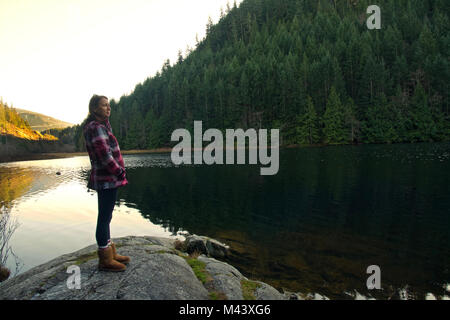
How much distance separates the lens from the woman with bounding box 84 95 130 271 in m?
4.68

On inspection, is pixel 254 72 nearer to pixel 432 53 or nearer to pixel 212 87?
pixel 212 87

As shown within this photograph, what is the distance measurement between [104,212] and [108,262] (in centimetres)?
113

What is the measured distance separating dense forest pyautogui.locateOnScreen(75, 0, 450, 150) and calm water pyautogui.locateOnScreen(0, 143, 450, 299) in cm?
5817

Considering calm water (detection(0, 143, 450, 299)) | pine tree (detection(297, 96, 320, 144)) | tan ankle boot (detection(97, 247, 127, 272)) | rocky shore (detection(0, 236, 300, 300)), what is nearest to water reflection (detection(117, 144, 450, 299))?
calm water (detection(0, 143, 450, 299))

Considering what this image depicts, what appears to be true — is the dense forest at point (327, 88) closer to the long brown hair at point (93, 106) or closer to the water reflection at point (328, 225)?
the water reflection at point (328, 225)

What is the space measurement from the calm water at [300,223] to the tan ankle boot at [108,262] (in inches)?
201

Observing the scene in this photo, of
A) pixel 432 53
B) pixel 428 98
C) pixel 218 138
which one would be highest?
pixel 432 53

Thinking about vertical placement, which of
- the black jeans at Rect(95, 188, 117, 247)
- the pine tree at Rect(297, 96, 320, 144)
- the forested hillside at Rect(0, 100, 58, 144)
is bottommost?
the black jeans at Rect(95, 188, 117, 247)

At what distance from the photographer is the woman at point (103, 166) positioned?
15.4 ft

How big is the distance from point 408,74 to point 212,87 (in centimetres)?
6987

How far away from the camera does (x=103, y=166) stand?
4.70m

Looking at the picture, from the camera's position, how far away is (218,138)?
93812 millimetres

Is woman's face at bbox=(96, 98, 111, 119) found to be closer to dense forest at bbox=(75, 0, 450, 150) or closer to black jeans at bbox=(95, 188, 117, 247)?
black jeans at bbox=(95, 188, 117, 247)
